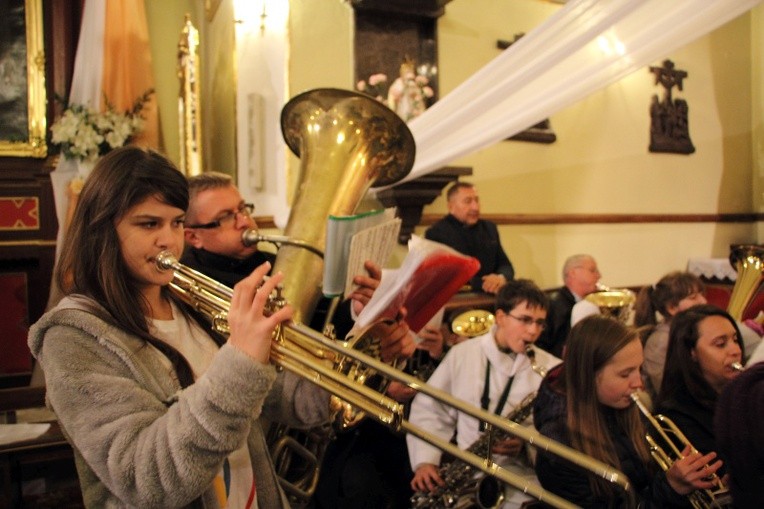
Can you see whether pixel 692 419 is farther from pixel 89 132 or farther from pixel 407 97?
pixel 89 132

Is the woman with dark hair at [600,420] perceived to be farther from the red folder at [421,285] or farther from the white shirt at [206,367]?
the white shirt at [206,367]

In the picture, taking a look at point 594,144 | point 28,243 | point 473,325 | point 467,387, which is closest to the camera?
point 467,387

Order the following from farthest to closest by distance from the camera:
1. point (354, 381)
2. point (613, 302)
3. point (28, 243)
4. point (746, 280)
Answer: point (28, 243), point (613, 302), point (746, 280), point (354, 381)

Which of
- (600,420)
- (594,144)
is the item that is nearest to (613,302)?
(600,420)

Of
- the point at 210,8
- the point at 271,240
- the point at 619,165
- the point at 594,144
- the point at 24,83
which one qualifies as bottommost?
the point at 271,240

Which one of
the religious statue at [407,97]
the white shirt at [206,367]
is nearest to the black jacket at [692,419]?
the white shirt at [206,367]

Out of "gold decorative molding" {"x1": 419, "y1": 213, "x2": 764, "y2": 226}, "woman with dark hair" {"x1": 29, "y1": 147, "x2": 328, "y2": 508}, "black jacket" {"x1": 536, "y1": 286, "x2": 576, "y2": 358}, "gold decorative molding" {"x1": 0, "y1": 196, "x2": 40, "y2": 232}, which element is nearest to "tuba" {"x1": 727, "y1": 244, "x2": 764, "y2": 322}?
"black jacket" {"x1": 536, "y1": 286, "x2": 576, "y2": 358}

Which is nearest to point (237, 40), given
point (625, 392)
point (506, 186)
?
point (506, 186)

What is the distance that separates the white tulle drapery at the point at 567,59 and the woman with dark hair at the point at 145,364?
1525 mm

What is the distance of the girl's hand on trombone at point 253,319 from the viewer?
978 mm

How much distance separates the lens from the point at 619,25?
2049 mm

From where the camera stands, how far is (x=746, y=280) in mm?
3330

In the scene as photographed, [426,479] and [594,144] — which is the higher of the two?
[594,144]

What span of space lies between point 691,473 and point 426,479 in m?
0.96
